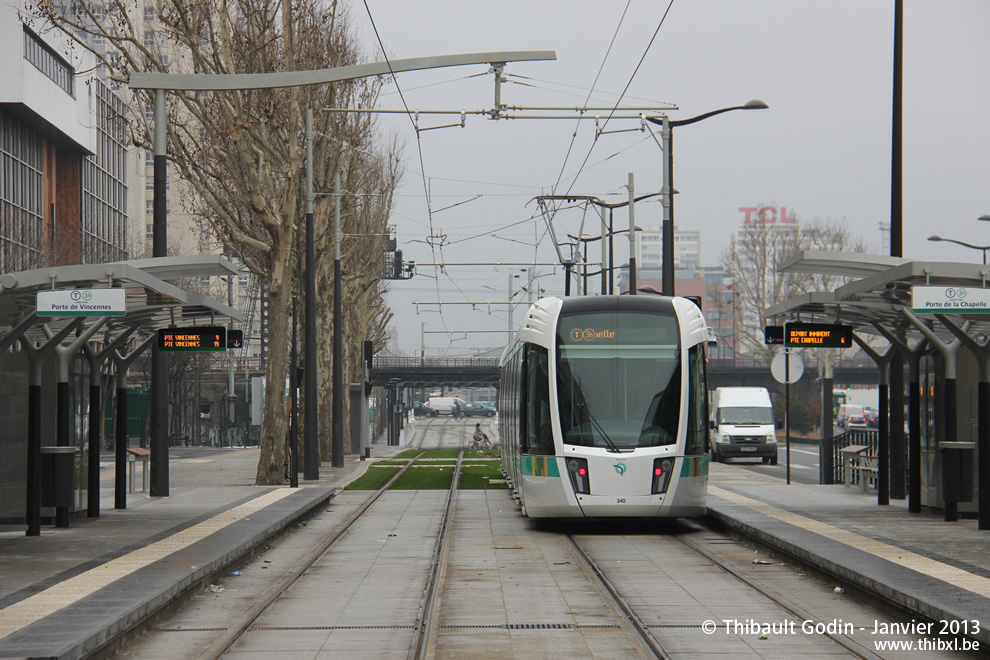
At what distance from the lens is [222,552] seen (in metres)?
13.4

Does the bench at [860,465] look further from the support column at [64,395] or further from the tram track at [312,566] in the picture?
the support column at [64,395]

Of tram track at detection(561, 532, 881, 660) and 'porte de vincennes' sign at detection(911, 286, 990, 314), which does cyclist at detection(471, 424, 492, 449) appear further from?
'porte de vincennes' sign at detection(911, 286, 990, 314)

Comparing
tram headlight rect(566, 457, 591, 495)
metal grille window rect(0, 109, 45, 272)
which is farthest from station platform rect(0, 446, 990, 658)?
metal grille window rect(0, 109, 45, 272)

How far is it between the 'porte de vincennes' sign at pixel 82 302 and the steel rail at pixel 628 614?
551 cm

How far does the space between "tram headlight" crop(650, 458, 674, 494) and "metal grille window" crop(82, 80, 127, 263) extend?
44.3m

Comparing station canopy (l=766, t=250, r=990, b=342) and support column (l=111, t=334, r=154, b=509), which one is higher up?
station canopy (l=766, t=250, r=990, b=342)

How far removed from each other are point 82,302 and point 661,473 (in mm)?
7528

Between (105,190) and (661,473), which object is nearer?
(661,473)

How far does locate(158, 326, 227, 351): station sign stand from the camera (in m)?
18.0

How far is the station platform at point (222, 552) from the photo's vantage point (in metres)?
9.34

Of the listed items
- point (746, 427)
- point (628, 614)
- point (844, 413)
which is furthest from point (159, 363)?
point (844, 413)

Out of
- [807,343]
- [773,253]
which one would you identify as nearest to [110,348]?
[807,343]

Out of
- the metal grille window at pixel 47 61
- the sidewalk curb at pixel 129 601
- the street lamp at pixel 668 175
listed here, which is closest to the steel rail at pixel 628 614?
the sidewalk curb at pixel 129 601

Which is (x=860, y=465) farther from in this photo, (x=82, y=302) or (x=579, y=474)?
(x=82, y=302)
